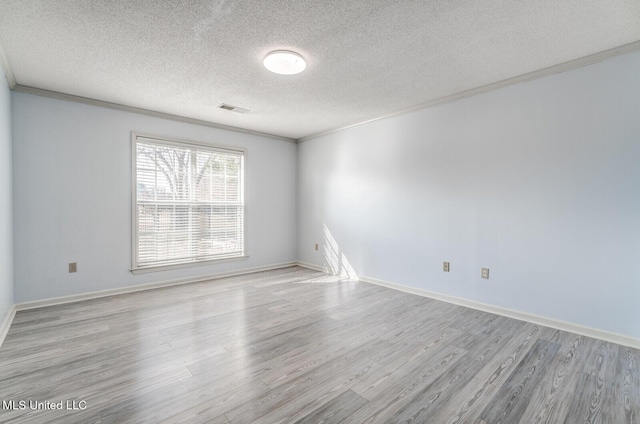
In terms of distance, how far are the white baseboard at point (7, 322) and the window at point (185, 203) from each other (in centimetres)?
115

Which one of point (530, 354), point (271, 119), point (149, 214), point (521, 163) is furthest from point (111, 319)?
point (521, 163)

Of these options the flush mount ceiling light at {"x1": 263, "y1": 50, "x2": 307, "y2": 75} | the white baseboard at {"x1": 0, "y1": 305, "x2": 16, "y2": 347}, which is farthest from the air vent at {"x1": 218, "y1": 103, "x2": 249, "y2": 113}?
the white baseboard at {"x1": 0, "y1": 305, "x2": 16, "y2": 347}

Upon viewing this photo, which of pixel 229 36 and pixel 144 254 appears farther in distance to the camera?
pixel 144 254

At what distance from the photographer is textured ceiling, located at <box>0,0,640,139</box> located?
1.96m

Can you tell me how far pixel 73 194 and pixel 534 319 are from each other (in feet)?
17.1

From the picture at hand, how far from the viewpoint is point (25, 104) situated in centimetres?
321

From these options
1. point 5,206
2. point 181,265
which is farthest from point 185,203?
point 5,206

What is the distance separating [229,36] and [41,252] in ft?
10.5

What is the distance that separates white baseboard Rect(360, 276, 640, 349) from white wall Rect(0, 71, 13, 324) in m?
4.17

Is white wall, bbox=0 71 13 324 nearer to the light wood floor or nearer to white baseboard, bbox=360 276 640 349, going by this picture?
the light wood floor

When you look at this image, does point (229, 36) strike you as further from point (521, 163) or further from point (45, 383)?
point (521, 163)

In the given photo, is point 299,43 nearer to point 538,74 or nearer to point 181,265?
point 538,74

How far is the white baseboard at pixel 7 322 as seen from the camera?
8.25ft

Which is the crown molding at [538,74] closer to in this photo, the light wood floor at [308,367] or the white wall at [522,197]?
the white wall at [522,197]
